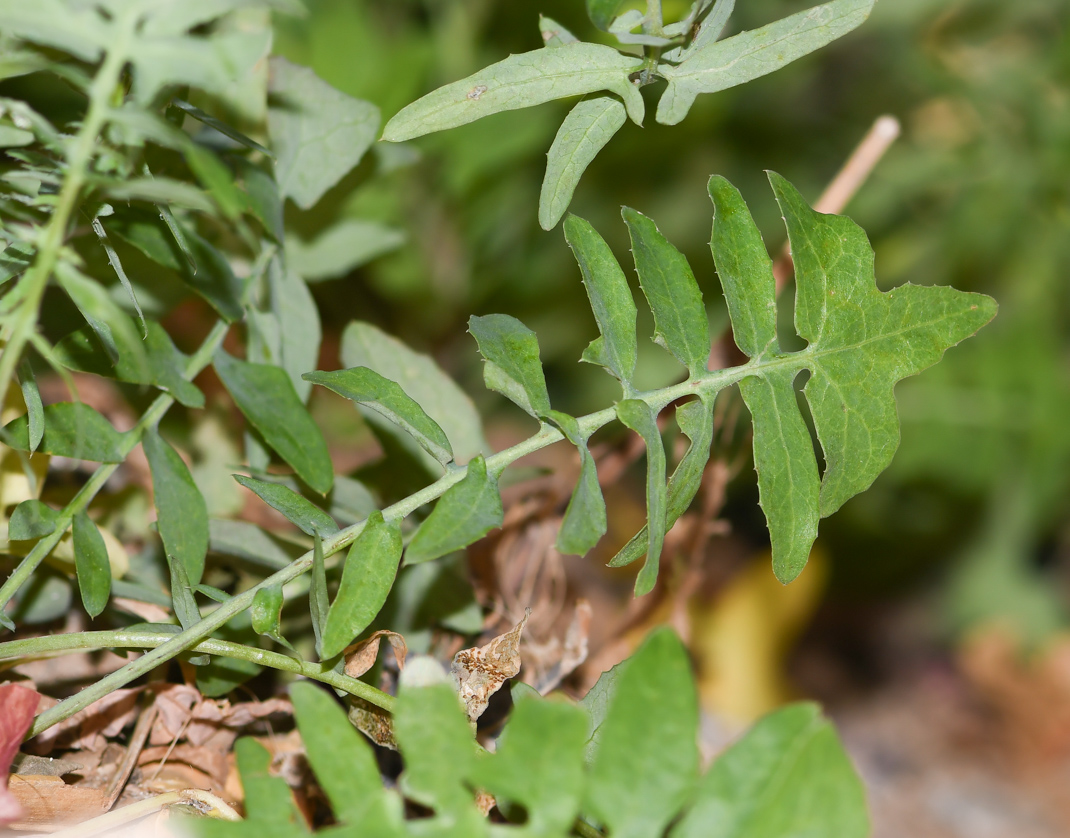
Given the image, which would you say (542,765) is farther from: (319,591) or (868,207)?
(868,207)

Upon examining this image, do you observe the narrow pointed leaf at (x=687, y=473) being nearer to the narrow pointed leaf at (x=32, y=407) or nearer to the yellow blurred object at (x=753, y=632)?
the narrow pointed leaf at (x=32, y=407)

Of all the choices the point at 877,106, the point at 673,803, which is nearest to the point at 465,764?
the point at 673,803

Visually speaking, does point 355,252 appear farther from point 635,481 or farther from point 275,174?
point 635,481

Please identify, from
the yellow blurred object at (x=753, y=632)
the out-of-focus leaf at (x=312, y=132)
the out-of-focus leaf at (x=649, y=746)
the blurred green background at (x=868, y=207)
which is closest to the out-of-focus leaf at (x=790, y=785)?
the out-of-focus leaf at (x=649, y=746)

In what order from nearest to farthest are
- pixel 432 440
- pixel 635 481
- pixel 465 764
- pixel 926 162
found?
pixel 465 764 → pixel 432 440 → pixel 926 162 → pixel 635 481

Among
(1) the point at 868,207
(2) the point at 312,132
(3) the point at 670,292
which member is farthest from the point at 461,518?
(1) the point at 868,207
